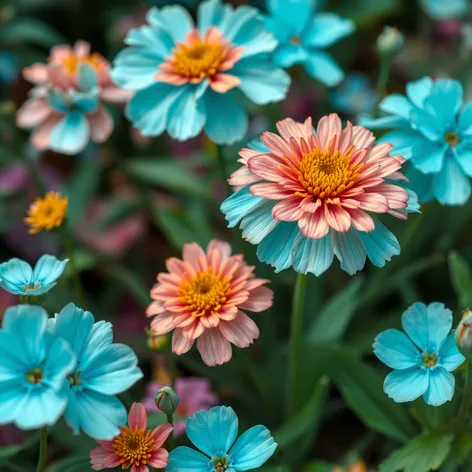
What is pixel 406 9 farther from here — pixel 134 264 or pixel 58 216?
pixel 58 216

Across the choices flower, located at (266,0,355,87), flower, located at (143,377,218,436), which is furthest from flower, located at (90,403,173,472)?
flower, located at (266,0,355,87)

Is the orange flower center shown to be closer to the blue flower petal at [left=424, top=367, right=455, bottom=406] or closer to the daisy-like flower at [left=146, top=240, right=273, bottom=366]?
the daisy-like flower at [left=146, top=240, right=273, bottom=366]

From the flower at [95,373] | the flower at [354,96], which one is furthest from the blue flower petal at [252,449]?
the flower at [354,96]

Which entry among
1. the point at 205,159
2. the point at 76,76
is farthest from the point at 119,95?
the point at 205,159

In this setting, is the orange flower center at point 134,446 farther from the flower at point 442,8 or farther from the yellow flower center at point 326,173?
the flower at point 442,8

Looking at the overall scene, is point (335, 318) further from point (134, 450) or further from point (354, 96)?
point (354, 96)

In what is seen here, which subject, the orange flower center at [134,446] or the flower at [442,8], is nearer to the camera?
the orange flower center at [134,446]

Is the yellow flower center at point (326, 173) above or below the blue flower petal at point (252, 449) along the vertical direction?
above
